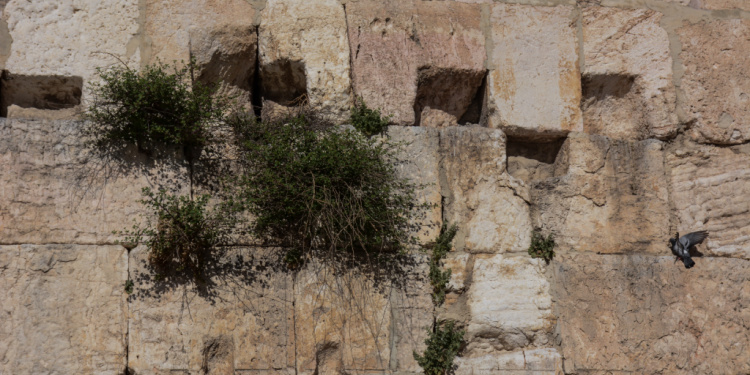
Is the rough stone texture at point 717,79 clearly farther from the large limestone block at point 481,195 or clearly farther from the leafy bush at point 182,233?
the leafy bush at point 182,233

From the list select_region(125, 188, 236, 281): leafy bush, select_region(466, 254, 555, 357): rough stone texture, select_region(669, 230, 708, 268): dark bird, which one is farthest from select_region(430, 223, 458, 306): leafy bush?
select_region(669, 230, 708, 268): dark bird

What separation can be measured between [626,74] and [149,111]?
3.16m

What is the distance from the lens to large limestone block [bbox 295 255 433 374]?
4512 millimetres

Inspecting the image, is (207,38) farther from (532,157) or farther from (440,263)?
(532,157)

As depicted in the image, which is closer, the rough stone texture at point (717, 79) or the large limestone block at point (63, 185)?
the large limestone block at point (63, 185)

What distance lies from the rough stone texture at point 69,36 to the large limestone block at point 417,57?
145 centimetres

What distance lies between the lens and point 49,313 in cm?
434

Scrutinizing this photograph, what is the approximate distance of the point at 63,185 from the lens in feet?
14.9

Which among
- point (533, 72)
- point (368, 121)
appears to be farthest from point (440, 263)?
point (533, 72)

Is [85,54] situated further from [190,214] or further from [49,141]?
[190,214]

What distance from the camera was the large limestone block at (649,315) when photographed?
470cm

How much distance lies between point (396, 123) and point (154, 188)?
1.55m

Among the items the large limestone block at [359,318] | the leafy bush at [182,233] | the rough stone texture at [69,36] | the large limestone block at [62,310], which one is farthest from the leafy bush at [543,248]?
the rough stone texture at [69,36]

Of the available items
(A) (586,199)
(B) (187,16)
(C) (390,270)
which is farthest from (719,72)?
(B) (187,16)
